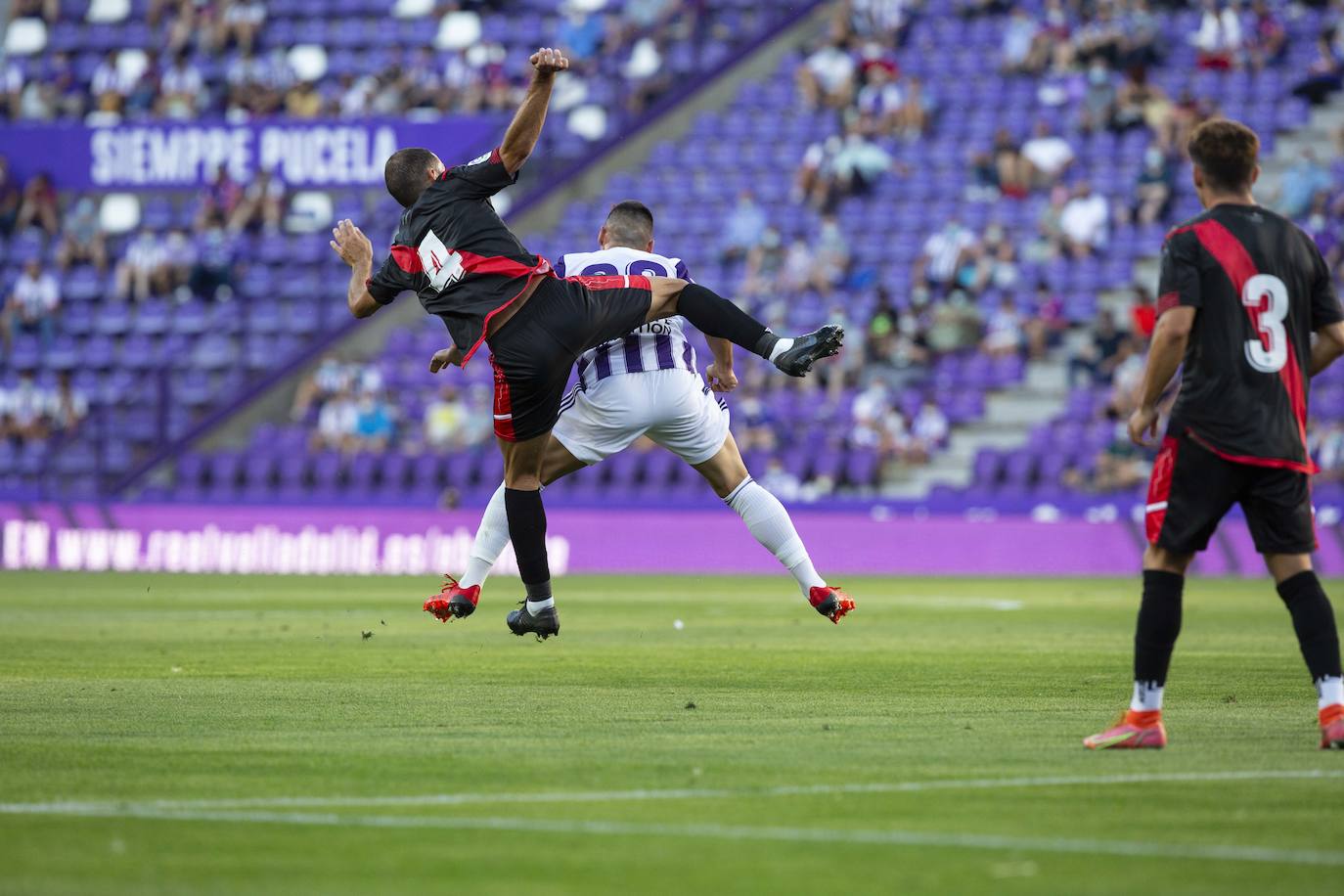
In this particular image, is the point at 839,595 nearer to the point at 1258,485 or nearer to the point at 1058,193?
the point at 1258,485

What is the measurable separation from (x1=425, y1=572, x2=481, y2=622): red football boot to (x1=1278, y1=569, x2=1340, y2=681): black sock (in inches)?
172

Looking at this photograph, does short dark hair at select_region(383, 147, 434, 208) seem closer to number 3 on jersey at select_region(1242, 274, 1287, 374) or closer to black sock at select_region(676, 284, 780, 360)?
black sock at select_region(676, 284, 780, 360)

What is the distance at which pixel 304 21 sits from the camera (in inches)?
1469

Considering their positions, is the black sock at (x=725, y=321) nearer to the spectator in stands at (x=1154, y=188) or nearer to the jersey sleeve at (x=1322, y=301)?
the jersey sleeve at (x=1322, y=301)

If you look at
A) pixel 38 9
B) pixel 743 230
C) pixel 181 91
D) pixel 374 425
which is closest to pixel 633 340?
pixel 374 425

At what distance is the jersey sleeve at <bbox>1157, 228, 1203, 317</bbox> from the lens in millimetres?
7324

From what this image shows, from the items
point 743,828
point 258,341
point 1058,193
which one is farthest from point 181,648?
point 258,341

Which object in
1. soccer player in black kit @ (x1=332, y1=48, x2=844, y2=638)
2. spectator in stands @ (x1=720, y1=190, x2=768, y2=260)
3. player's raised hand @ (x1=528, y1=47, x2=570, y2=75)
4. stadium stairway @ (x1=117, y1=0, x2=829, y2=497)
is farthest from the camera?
stadium stairway @ (x1=117, y1=0, x2=829, y2=497)

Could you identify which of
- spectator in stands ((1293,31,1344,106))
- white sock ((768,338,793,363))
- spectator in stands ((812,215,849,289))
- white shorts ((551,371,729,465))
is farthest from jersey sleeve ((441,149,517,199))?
spectator in stands ((1293,31,1344,106))

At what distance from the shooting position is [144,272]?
113 ft

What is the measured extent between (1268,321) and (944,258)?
21.5 m

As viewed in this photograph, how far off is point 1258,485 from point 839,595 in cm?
331

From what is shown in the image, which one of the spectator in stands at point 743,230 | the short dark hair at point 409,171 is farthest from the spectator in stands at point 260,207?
the short dark hair at point 409,171

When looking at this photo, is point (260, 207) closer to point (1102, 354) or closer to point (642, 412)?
point (1102, 354)
